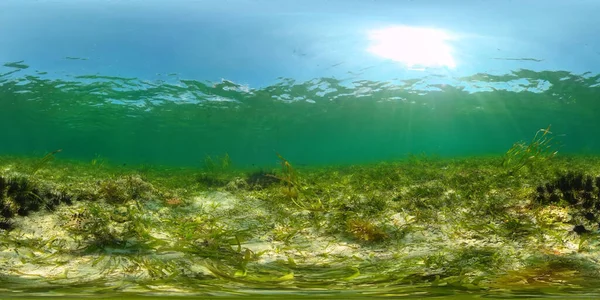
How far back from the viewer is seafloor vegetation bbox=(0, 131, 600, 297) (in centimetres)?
168

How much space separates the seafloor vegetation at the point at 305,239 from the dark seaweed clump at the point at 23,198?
0.01 metres

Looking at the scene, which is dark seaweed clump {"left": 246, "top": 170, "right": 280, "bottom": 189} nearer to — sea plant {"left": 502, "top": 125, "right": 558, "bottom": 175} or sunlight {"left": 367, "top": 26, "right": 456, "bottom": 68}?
sunlight {"left": 367, "top": 26, "right": 456, "bottom": 68}

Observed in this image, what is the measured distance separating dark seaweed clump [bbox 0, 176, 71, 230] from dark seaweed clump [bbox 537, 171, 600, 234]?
12.7 ft

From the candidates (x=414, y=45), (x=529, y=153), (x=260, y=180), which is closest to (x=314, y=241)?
(x=260, y=180)

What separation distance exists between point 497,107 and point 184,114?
1303 inches

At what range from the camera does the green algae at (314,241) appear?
1.68 m

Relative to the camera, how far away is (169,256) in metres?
2.11

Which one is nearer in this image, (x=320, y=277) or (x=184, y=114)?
(x=320, y=277)

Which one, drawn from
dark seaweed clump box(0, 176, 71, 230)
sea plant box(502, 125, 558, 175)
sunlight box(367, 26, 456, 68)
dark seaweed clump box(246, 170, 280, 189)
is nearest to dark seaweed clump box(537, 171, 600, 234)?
sea plant box(502, 125, 558, 175)

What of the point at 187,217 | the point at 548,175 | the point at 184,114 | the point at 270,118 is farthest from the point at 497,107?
the point at 187,217

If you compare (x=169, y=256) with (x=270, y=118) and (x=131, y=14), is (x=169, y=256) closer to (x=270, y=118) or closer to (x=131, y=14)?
(x=131, y=14)

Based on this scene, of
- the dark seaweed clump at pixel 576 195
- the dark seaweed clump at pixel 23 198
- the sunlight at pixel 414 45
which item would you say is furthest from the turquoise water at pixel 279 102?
the dark seaweed clump at pixel 23 198

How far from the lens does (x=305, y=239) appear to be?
2572 millimetres

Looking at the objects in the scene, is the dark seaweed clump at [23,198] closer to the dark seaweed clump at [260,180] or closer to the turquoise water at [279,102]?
the dark seaweed clump at [260,180]
